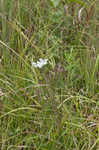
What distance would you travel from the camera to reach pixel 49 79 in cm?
146

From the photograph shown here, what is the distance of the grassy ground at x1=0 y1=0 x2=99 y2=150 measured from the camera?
1423 millimetres

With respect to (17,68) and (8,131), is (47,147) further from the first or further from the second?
(17,68)

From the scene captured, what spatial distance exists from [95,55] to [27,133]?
0.65m

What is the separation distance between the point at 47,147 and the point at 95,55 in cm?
68

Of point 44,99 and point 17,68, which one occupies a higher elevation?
point 17,68

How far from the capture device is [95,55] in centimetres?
182

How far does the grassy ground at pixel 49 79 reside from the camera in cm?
142

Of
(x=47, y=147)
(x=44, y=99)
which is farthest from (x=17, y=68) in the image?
(x=47, y=147)

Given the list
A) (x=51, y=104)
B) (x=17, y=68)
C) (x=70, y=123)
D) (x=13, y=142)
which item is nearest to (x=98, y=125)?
(x=70, y=123)

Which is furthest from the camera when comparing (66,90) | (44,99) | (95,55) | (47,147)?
(95,55)

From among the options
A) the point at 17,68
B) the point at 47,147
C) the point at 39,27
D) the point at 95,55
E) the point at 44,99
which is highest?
the point at 39,27

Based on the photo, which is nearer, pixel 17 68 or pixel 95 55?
pixel 17 68

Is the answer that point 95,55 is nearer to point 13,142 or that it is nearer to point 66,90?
point 66,90

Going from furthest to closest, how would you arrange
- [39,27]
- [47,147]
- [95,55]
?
[39,27], [95,55], [47,147]
